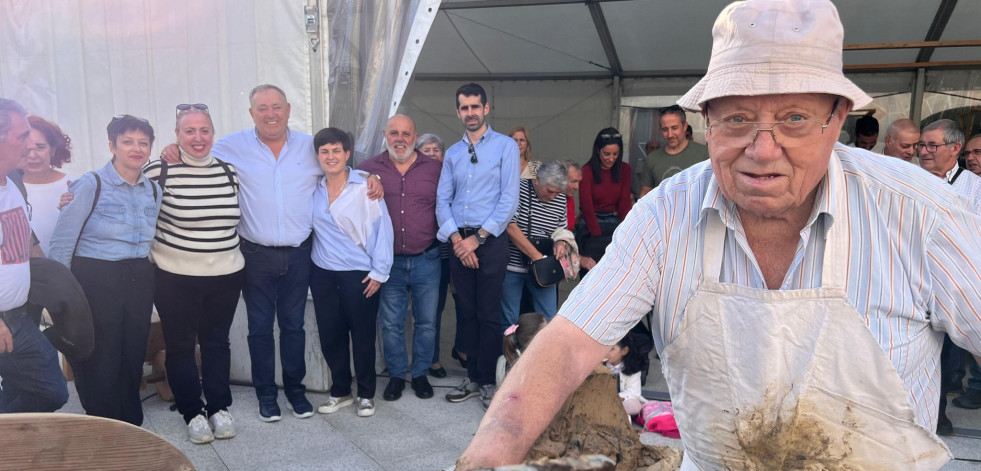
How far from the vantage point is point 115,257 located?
3.88 meters

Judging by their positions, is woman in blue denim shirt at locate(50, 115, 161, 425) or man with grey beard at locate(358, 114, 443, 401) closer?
woman in blue denim shirt at locate(50, 115, 161, 425)

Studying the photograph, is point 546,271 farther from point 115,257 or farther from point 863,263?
point 863,263

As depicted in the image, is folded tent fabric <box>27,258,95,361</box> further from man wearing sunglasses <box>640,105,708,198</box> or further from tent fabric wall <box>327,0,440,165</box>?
man wearing sunglasses <box>640,105,708,198</box>

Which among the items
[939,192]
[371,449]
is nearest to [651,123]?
[371,449]

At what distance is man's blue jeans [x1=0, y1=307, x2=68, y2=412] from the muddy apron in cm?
370

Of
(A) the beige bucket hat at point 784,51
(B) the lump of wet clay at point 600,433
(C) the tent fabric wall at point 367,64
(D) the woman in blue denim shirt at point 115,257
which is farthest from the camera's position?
(C) the tent fabric wall at point 367,64

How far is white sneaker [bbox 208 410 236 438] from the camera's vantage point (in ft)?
13.8

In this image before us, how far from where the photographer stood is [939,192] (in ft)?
4.05

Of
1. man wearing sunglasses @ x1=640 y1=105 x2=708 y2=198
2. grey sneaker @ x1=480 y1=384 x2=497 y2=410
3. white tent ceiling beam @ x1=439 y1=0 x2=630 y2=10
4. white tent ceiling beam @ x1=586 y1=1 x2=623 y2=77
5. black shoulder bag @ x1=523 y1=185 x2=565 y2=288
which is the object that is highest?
white tent ceiling beam @ x1=439 y1=0 x2=630 y2=10

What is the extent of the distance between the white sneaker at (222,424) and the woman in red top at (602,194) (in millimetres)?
3121

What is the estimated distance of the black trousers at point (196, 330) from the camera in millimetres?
4105

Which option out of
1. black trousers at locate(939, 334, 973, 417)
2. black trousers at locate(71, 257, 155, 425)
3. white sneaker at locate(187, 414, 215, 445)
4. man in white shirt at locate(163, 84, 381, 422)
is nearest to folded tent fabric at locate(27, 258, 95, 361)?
Answer: black trousers at locate(71, 257, 155, 425)

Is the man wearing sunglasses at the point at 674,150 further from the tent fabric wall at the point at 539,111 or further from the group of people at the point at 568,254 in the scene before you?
the tent fabric wall at the point at 539,111

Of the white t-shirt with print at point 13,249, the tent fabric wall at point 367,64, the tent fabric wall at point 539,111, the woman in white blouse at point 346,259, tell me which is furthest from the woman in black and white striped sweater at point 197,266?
the tent fabric wall at point 539,111
